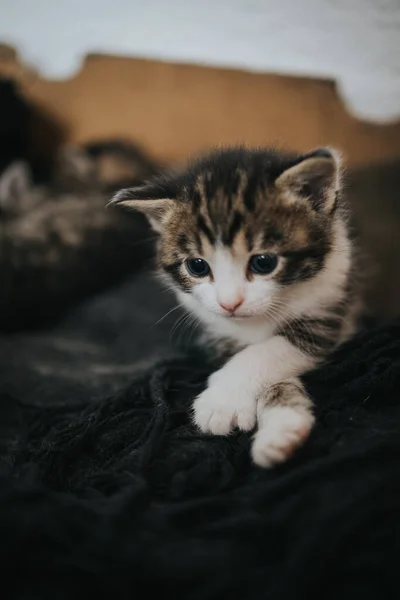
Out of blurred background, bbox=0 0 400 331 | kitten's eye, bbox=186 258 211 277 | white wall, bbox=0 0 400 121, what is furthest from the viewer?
blurred background, bbox=0 0 400 331

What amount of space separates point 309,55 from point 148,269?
80cm

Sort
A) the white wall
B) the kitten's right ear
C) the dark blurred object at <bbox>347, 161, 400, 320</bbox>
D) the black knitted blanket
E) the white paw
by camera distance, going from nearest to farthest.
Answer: the black knitted blanket < the white paw < the white wall < the dark blurred object at <bbox>347, 161, 400, 320</bbox> < the kitten's right ear

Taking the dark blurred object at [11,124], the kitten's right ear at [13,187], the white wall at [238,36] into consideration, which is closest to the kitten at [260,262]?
the white wall at [238,36]

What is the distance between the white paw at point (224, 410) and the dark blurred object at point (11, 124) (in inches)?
61.6

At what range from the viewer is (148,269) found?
1.72 metres

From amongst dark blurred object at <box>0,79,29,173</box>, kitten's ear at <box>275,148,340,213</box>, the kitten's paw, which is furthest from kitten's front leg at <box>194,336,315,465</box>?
dark blurred object at <box>0,79,29,173</box>

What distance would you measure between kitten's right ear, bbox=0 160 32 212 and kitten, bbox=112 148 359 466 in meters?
1.09

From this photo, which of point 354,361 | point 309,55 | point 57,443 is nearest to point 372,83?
point 309,55

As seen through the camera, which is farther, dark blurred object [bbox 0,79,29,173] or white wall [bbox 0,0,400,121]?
dark blurred object [bbox 0,79,29,173]

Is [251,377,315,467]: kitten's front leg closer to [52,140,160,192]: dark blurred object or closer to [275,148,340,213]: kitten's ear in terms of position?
[275,148,340,213]: kitten's ear

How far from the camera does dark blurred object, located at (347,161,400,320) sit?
1503 millimetres

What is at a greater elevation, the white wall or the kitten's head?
the white wall

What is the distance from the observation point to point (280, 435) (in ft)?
2.42

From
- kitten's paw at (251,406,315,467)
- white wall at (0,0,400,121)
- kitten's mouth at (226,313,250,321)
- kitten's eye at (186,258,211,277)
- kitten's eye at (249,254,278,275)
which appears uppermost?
white wall at (0,0,400,121)
